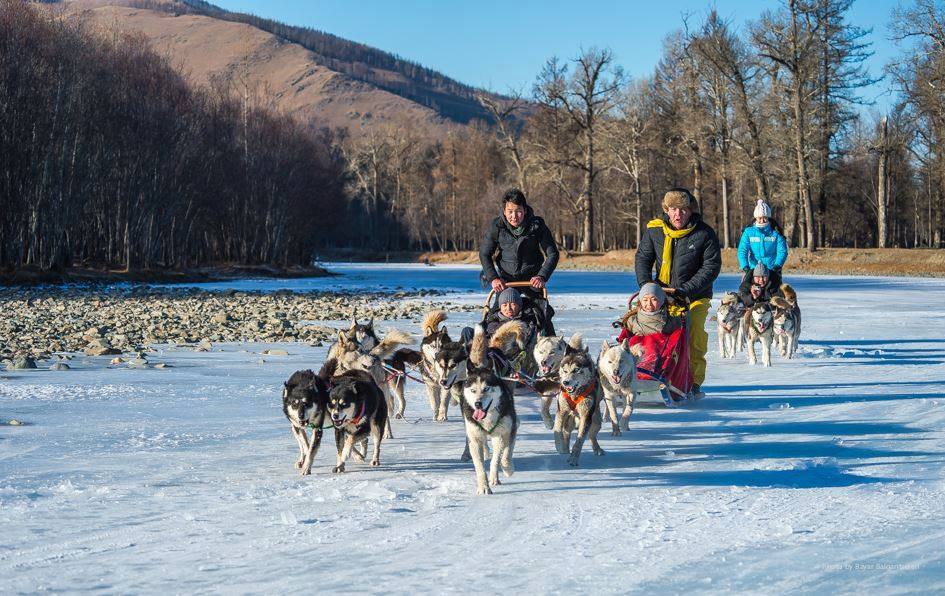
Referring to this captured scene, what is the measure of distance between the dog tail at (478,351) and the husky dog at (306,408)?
4.88 feet

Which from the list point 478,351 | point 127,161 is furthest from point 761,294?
point 127,161

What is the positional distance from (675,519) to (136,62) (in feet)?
129

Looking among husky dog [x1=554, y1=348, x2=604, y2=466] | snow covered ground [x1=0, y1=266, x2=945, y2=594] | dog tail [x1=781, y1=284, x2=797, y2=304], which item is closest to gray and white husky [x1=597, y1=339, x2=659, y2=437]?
snow covered ground [x1=0, y1=266, x2=945, y2=594]

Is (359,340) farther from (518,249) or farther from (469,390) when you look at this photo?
(469,390)

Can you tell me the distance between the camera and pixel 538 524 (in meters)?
4.52

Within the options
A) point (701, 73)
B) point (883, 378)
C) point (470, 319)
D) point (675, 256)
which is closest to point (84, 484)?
point (675, 256)

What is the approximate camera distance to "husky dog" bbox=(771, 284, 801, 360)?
36.6 feet

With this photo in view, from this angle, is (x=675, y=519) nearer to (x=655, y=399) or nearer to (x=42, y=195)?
(x=655, y=399)

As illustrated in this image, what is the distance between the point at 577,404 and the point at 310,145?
59712 mm

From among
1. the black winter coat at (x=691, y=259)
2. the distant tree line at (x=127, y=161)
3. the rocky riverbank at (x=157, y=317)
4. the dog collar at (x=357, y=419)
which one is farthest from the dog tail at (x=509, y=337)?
the distant tree line at (x=127, y=161)

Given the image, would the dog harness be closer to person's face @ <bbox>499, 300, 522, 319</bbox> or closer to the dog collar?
the dog collar

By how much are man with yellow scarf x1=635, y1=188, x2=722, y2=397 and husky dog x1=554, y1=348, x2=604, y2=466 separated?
89.0 inches

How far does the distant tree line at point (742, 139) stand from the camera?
38781 mm

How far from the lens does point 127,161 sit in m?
37.0
